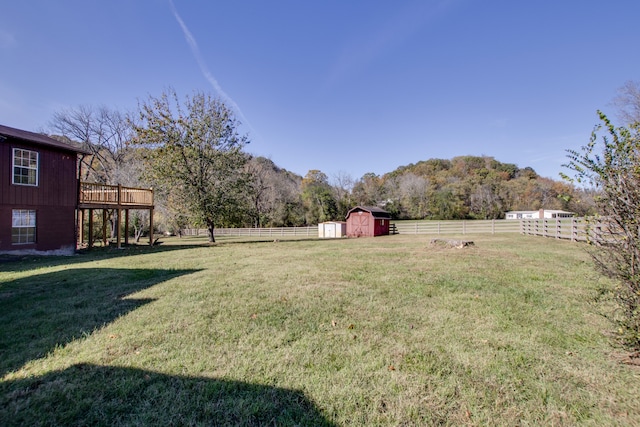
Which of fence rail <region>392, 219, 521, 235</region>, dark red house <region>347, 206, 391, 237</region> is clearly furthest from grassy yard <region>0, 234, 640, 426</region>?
fence rail <region>392, 219, 521, 235</region>

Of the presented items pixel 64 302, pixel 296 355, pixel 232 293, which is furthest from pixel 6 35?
pixel 296 355

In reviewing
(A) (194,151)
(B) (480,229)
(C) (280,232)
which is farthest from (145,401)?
(C) (280,232)

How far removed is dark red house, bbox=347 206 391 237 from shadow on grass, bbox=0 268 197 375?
21.2 m

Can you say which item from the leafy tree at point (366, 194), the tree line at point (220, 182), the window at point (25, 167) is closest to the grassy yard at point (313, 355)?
the tree line at point (220, 182)

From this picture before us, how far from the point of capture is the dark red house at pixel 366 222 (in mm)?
27375

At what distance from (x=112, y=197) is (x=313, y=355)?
55.7 feet

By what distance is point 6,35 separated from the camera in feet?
58.2

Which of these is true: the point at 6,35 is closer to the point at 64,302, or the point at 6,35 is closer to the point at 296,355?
the point at 64,302

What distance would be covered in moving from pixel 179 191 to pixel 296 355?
1619 cm

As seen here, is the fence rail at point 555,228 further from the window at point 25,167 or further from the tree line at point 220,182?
the window at point 25,167

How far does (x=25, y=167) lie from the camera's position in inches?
485

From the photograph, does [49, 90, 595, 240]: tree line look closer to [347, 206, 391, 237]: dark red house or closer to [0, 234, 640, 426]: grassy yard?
[0, 234, 640, 426]: grassy yard

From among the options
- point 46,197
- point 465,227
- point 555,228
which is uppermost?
point 46,197

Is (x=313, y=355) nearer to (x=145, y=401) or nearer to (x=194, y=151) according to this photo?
(x=145, y=401)
